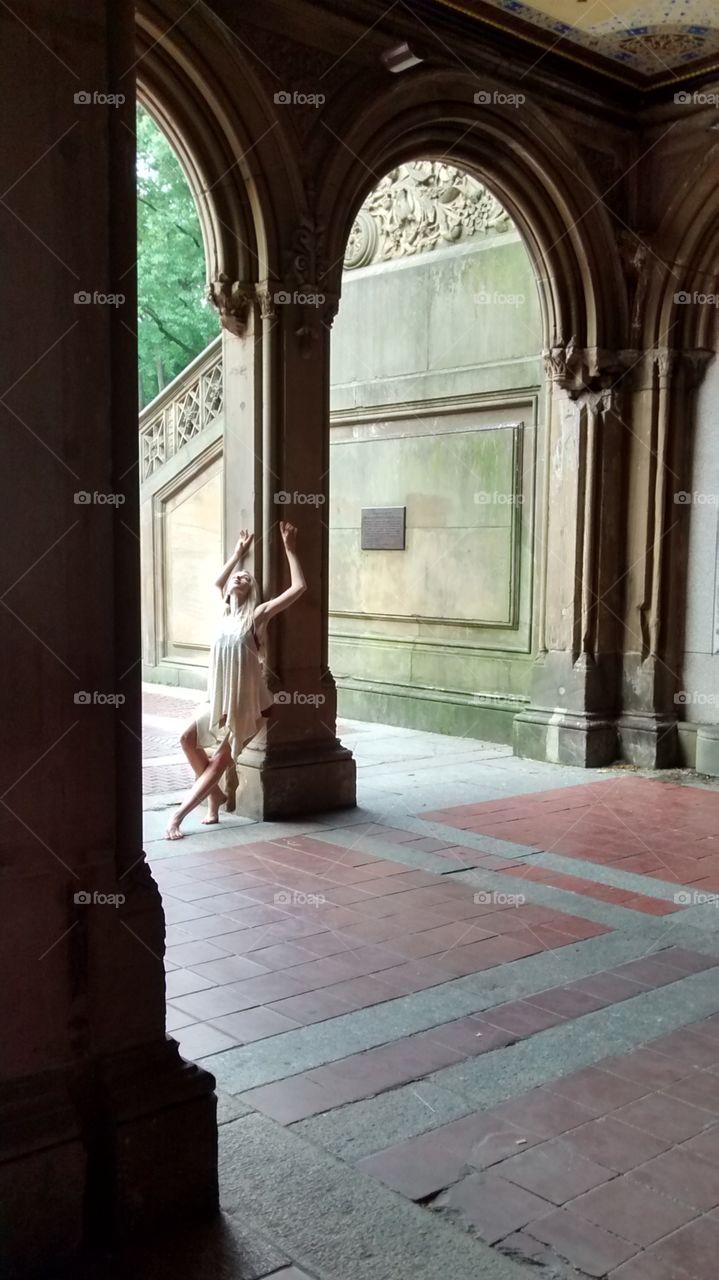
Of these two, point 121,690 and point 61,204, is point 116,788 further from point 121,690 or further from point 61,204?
point 61,204

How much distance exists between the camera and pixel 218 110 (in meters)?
6.29

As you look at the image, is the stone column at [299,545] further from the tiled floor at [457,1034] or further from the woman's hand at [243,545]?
the tiled floor at [457,1034]

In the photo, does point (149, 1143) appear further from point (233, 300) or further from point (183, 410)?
point (183, 410)

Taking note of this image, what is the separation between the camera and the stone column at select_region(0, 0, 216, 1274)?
2.34 meters

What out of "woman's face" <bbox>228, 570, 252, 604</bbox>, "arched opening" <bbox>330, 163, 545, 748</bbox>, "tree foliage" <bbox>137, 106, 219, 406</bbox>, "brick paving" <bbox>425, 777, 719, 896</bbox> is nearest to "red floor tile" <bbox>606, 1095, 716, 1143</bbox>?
"brick paving" <bbox>425, 777, 719, 896</bbox>

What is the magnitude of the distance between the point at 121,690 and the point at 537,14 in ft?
21.6

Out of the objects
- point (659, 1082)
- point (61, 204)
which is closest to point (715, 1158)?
point (659, 1082)

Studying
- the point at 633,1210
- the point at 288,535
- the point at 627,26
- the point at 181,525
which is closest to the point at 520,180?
the point at 627,26

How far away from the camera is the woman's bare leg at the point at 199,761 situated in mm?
6480

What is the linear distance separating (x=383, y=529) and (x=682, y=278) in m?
3.50

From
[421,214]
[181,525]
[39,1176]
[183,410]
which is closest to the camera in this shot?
[39,1176]

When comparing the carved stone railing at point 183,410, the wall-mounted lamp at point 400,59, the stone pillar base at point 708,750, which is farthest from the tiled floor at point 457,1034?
the carved stone railing at point 183,410

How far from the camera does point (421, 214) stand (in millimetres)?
10312

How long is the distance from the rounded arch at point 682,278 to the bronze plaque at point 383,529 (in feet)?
9.43
